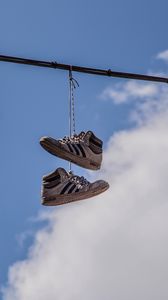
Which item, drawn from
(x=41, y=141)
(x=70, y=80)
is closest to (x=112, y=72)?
(x=70, y=80)

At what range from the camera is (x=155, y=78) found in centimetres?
656

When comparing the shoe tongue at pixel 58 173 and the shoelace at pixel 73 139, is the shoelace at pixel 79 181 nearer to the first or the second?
the shoe tongue at pixel 58 173

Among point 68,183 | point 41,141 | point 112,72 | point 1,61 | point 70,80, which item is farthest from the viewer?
point 68,183

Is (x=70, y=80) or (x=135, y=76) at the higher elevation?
(x=70, y=80)

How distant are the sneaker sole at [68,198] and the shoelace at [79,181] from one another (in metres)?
0.11

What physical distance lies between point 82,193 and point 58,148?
725 millimetres

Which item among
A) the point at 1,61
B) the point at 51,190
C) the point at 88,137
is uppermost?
the point at 88,137

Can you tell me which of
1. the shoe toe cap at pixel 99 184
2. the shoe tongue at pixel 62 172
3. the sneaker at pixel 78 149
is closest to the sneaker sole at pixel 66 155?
the sneaker at pixel 78 149

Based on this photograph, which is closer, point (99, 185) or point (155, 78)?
point (155, 78)

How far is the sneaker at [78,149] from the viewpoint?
8.07 m

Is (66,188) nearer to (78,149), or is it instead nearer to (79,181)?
(79,181)

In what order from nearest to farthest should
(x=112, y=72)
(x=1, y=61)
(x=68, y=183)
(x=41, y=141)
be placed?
(x=1, y=61)
(x=112, y=72)
(x=41, y=141)
(x=68, y=183)

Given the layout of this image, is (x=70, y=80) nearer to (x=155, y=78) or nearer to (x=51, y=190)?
(x=155, y=78)

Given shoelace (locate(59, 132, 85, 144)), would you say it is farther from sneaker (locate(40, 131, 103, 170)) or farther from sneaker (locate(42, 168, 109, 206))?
sneaker (locate(42, 168, 109, 206))
